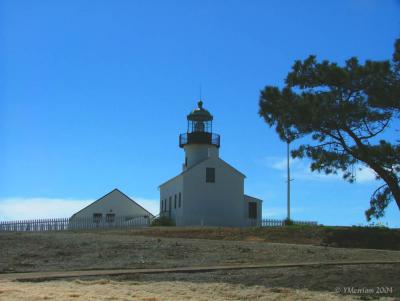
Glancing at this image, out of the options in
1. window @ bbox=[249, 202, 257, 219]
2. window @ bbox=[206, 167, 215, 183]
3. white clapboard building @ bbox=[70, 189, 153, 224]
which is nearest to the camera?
window @ bbox=[206, 167, 215, 183]

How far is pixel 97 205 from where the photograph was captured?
55.0 metres

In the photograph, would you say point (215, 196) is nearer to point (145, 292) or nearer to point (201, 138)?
point (201, 138)

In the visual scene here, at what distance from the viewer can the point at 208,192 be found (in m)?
46.9

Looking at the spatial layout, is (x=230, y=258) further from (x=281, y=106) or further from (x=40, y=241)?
(x=40, y=241)

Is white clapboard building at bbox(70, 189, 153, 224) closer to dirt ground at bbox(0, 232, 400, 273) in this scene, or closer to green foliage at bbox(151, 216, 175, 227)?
green foliage at bbox(151, 216, 175, 227)

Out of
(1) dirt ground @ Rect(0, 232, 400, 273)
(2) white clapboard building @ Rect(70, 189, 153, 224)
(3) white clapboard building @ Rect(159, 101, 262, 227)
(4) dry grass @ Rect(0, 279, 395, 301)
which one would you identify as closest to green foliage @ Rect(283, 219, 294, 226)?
(3) white clapboard building @ Rect(159, 101, 262, 227)

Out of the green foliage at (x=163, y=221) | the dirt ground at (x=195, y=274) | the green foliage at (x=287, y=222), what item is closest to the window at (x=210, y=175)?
the green foliage at (x=163, y=221)

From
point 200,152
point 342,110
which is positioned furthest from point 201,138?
point 342,110

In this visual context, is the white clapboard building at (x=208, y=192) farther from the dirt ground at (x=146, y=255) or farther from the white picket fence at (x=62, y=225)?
the dirt ground at (x=146, y=255)

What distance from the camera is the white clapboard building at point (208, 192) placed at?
151ft

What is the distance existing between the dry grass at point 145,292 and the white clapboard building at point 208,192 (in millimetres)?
30592

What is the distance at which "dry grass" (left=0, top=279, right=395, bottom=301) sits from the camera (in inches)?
494

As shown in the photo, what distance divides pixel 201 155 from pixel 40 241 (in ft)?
87.2

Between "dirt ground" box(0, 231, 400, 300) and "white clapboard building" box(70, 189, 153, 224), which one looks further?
"white clapboard building" box(70, 189, 153, 224)
